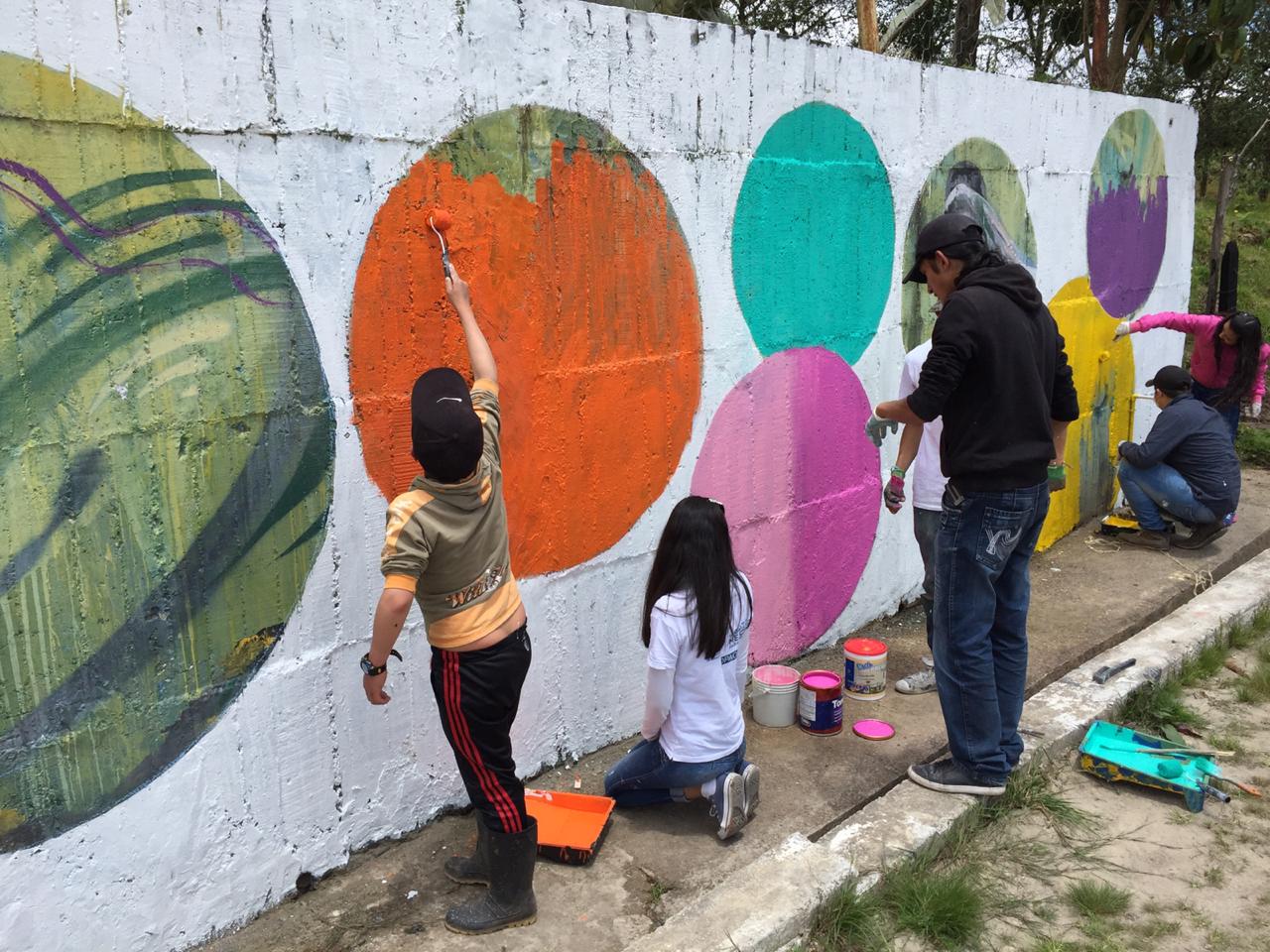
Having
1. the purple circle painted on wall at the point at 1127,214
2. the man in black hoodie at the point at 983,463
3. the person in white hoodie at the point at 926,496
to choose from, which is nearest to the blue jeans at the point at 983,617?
the man in black hoodie at the point at 983,463

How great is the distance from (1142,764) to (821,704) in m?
1.21

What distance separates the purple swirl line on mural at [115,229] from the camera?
235 cm

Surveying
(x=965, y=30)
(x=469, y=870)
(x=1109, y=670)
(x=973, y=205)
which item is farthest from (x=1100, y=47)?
(x=469, y=870)

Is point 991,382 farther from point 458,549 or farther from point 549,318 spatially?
point 458,549

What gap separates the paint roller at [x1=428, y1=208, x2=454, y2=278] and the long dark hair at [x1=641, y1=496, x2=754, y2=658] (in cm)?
105

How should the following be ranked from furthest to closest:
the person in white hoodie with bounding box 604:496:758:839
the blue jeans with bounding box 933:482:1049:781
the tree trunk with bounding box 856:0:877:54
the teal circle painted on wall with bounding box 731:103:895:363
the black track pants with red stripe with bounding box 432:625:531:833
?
1. the tree trunk with bounding box 856:0:877:54
2. the teal circle painted on wall with bounding box 731:103:895:363
3. the blue jeans with bounding box 933:482:1049:781
4. the person in white hoodie with bounding box 604:496:758:839
5. the black track pants with red stripe with bounding box 432:625:531:833

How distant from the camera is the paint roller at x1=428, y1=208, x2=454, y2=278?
315 centimetres

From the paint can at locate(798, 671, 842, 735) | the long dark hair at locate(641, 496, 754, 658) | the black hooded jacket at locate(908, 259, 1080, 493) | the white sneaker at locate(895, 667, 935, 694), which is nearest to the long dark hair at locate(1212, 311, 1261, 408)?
the white sneaker at locate(895, 667, 935, 694)

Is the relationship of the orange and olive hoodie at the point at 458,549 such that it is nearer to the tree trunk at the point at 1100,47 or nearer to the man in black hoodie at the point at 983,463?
the man in black hoodie at the point at 983,463

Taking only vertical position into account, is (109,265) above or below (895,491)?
above

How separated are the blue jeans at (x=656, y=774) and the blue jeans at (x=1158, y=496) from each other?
14.2 feet

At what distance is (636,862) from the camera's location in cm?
331

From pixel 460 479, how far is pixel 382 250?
0.81 m

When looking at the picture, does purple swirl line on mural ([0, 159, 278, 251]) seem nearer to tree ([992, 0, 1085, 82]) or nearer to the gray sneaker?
the gray sneaker
